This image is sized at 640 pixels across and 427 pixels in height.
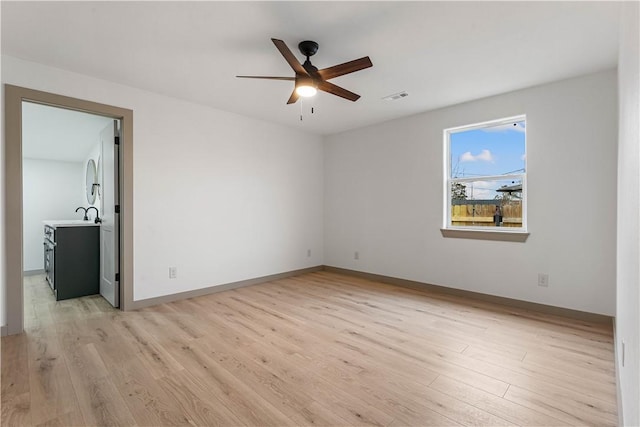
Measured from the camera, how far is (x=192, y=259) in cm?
403

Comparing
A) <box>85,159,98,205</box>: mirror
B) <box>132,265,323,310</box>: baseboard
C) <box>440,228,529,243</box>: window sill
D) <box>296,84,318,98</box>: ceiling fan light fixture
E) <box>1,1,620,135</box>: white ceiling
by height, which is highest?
<box>1,1,620,135</box>: white ceiling

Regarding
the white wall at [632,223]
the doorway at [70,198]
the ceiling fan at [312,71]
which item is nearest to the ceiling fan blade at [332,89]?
the ceiling fan at [312,71]

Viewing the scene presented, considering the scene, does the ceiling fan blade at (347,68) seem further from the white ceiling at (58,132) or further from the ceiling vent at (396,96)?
the white ceiling at (58,132)

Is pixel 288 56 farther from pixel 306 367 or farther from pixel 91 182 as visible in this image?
pixel 91 182

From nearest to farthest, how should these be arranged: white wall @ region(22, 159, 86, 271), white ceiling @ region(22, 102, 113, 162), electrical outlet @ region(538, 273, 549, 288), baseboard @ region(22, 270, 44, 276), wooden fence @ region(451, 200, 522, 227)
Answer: electrical outlet @ region(538, 273, 549, 288)
wooden fence @ region(451, 200, 522, 227)
white ceiling @ region(22, 102, 113, 162)
baseboard @ region(22, 270, 44, 276)
white wall @ region(22, 159, 86, 271)

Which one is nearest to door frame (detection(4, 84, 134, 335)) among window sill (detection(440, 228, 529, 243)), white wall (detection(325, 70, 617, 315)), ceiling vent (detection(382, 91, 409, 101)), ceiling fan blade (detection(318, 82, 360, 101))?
ceiling fan blade (detection(318, 82, 360, 101))

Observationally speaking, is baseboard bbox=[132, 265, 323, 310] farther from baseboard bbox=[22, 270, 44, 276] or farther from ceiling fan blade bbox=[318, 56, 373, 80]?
baseboard bbox=[22, 270, 44, 276]

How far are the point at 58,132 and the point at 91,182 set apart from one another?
3.89 feet

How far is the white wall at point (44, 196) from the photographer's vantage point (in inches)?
227

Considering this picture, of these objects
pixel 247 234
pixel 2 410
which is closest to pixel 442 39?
pixel 247 234

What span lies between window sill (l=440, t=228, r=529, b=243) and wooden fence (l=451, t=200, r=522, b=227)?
5.0 inches

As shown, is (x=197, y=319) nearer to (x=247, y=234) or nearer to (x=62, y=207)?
(x=247, y=234)

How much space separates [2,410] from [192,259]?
7.77ft

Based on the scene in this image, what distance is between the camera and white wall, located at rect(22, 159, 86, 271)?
577 centimetres
